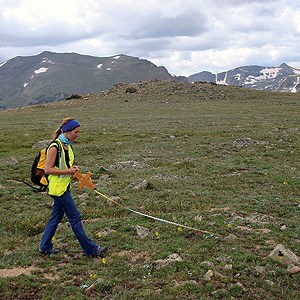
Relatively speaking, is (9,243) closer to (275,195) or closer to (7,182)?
(7,182)

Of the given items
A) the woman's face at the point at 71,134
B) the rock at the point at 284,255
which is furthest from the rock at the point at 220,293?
the woman's face at the point at 71,134

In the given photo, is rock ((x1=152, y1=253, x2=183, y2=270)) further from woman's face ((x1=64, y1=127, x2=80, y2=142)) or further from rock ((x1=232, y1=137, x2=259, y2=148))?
rock ((x1=232, y1=137, x2=259, y2=148))

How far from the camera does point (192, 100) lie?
7256 cm

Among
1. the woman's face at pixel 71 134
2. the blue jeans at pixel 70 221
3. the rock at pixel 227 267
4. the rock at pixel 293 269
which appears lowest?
the rock at pixel 293 269

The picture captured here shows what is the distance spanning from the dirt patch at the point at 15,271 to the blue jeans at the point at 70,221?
0.77m

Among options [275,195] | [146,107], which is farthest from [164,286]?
[146,107]

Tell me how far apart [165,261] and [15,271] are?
136 inches

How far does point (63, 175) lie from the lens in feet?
29.5

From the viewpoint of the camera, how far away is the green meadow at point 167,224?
7.98 meters

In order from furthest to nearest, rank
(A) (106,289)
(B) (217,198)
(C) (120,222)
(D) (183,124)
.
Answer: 1. (D) (183,124)
2. (B) (217,198)
3. (C) (120,222)
4. (A) (106,289)

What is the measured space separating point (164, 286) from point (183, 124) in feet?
112

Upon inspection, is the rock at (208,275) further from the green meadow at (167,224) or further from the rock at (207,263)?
the rock at (207,263)

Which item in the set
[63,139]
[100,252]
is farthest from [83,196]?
[63,139]

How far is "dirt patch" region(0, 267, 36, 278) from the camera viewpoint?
8525mm
